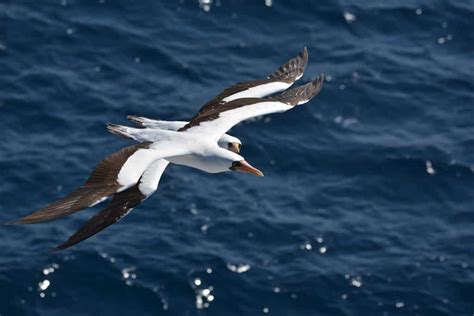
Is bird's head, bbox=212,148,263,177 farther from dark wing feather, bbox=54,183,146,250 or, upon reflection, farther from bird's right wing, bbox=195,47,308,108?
bird's right wing, bbox=195,47,308,108

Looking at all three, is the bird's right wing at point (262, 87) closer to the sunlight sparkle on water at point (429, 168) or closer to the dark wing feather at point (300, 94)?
the dark wing feather at point (300, 94)

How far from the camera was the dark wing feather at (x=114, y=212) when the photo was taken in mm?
20250

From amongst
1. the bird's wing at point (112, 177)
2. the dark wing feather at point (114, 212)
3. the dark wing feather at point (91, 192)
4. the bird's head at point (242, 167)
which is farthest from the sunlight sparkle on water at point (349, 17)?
the dark wing feather at point (114, 212)

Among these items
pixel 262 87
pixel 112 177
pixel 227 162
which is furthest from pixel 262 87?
pixel 112 177

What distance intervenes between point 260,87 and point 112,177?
662cm

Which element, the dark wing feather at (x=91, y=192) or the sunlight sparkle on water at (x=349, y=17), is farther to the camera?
the sunlight sparkle on water at (x=349, y=17)

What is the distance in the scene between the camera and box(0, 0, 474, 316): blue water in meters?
32.0

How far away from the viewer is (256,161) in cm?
3572

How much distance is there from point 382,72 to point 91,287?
13541 millimetres

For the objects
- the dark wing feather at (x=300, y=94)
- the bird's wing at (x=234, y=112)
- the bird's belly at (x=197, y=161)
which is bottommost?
the bird's belly at (x=197, y=161)

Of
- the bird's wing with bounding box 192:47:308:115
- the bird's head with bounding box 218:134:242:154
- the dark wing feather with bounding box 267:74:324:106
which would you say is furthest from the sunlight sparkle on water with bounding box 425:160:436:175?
the bird's head with bounding box 218:134:242:154

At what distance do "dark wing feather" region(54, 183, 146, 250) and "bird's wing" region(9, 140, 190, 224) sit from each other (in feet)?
0.89

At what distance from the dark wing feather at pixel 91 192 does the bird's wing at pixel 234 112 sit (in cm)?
220

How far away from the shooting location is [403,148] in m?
37.0
